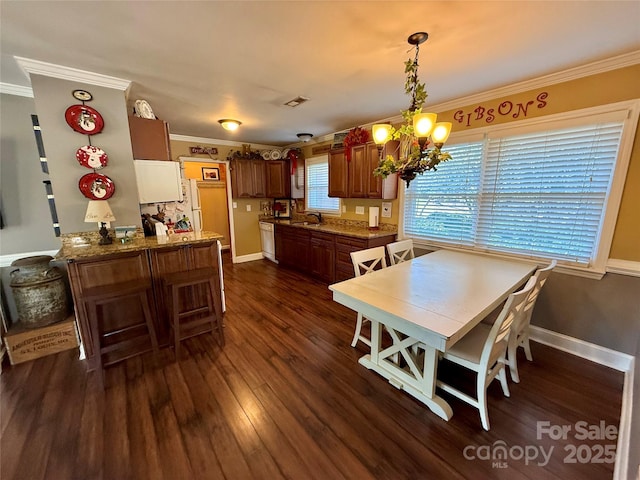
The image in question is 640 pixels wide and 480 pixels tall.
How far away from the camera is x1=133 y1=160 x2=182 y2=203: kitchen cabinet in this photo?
262cm

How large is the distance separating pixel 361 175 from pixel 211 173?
4.08 metres

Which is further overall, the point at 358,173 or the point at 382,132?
the point at 358,173

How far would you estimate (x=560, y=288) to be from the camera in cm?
238

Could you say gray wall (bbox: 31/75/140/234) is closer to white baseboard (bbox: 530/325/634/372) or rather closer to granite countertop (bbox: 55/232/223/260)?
granite countertop (bbox: 55/232/223/260)

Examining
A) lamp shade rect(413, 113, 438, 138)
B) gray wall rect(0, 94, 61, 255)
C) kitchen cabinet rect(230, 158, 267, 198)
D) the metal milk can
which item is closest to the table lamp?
the metal milk can

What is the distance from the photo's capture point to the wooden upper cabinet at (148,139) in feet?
8.38

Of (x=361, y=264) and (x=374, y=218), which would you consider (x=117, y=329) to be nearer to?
(x=361, y=264)

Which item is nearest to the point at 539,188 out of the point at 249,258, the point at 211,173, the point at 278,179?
the point at 278,179

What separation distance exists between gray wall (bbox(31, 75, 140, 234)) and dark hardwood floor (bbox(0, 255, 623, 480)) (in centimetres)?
138

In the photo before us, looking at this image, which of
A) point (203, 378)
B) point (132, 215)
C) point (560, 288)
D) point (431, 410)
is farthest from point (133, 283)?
point (560, 288)

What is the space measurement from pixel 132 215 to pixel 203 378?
5.87 feet

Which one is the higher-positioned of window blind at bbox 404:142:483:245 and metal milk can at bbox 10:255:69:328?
window blind at bbox 404:142:483:245

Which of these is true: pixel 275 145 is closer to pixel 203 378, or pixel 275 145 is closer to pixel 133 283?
pixel 133 283

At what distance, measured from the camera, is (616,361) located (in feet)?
6.95
